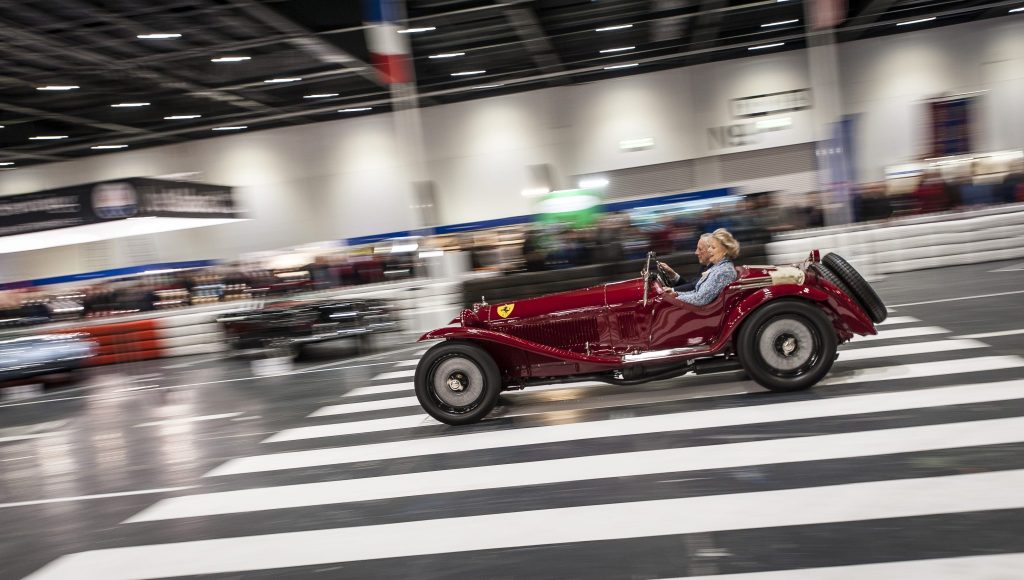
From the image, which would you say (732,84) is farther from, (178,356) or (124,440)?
(124,440)

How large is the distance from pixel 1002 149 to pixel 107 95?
81.8 feet

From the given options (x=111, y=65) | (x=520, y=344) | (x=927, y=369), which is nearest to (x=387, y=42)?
(x=520, y=344)

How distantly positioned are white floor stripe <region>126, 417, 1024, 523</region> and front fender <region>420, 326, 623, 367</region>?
3.62 feet

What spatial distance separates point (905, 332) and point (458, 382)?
4.47 meters

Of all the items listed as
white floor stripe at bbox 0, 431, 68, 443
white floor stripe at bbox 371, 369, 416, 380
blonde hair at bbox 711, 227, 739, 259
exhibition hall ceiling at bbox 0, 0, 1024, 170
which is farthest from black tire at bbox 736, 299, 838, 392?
exhibition hall ceiling at bbox 0, 0, 1024, 170

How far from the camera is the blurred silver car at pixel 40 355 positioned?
38.8 ft

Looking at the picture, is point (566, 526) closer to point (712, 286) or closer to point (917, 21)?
point (712, 286)

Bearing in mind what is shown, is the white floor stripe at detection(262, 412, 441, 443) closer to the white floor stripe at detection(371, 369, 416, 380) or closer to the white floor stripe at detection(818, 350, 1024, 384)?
the white floor stripe at detection(371, 369, 416, 380)

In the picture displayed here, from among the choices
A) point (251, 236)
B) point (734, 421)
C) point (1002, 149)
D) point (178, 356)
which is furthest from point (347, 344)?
point (1002, 149)

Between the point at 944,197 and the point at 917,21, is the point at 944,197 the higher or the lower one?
the lower one

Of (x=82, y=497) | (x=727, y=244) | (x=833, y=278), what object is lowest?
(x=82, y=497)

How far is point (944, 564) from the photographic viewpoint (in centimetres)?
272

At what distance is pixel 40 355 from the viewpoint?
473 inches

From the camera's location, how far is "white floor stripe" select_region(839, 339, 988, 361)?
6234mm
